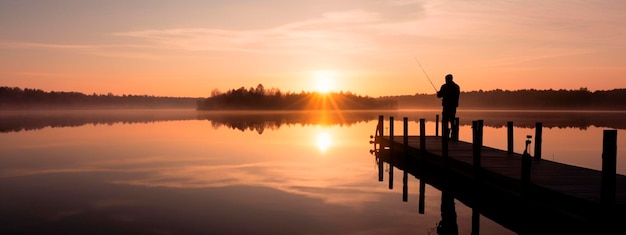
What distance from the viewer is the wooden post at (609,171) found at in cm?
1049

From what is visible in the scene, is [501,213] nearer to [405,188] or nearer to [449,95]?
[405,188]

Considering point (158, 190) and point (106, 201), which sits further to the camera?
point (158, 190)

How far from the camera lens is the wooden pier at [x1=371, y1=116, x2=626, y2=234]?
35.1 feet

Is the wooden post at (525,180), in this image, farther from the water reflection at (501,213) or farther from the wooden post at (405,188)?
the wooden post at (405,188)

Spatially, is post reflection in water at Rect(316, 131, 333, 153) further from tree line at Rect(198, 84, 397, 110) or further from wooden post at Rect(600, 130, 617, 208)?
tree line at Rect(198, 84, 397, 110)

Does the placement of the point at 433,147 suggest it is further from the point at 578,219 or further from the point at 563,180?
the point at 578,219

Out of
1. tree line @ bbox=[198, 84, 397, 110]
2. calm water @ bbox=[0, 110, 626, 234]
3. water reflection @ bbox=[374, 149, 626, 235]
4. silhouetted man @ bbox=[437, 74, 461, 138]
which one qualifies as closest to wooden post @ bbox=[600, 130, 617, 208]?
water reflection @ bbox=[374, 149, 626, 235]

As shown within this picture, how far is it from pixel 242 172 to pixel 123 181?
15.0 feet

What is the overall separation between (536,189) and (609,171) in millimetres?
3096

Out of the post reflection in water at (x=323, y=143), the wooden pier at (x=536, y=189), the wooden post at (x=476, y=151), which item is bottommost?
the post reflection in water at (x=323, y=143)

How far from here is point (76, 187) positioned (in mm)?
19219

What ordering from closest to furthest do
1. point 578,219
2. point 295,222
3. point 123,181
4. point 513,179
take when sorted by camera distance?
1. point 578,219
2. point 295,222
3. point 513,179
4. point 123,181

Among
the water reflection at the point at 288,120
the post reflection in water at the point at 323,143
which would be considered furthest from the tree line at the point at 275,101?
the post reflection in water at the point at 323,143

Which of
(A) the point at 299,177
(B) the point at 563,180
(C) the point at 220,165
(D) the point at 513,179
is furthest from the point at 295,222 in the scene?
(C) the point at 220,165
